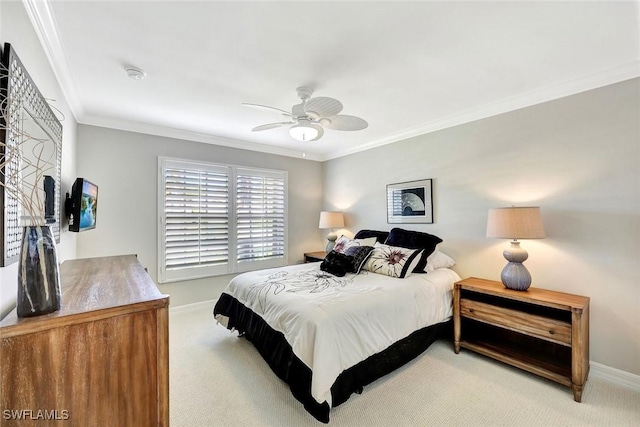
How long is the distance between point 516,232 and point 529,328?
0.79 m

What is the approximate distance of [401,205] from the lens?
3707 millimetres

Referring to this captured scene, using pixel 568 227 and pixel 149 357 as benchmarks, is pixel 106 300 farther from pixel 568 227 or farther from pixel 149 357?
pixel 568 227

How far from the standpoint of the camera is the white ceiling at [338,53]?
1.52 metres

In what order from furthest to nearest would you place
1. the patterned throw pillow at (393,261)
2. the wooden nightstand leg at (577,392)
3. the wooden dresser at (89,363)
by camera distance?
the patterned throw pillow at (393,261) → the wooden nightstand leg at (577,392) → the wooden dresser at (89,363)

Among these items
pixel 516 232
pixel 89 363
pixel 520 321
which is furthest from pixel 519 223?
pixel 89 363

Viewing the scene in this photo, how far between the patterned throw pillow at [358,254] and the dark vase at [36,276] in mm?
2445

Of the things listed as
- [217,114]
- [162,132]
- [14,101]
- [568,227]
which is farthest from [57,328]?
[568,227]

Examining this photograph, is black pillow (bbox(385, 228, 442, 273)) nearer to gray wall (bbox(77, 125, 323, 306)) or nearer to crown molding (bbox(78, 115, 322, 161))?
crown molding (bbox(78, 115, 322, 161))

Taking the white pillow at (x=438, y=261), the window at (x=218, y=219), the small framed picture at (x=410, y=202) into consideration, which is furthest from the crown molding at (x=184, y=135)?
the white pillow at (x=438, y=261)

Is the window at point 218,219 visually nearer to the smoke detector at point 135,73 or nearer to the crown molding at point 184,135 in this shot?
the crown molding at point 184,135

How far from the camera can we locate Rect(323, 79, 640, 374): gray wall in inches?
82.4

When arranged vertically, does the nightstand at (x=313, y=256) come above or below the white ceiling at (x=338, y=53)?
below

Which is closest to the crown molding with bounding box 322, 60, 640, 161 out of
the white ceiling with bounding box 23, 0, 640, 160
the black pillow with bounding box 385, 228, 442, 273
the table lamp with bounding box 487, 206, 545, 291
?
the white ceiling with bounding box 23, 0, 640, 160

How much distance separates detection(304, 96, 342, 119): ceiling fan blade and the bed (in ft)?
4.92
